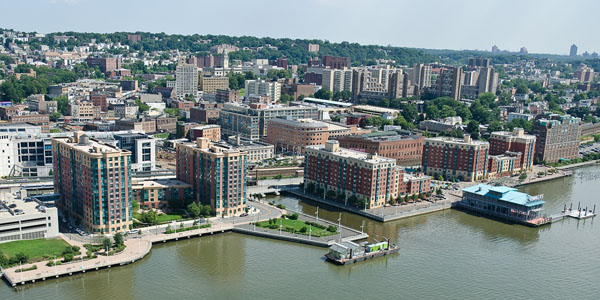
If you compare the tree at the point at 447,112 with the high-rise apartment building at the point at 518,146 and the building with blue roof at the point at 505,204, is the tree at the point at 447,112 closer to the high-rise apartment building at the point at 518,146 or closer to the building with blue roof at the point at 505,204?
the high-rise apartment building at the point at 518,146

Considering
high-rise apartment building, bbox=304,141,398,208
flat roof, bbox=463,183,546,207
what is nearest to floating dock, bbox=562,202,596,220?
flat roof, bbox=463,183,546,207

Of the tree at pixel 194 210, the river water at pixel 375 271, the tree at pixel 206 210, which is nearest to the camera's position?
the river water at pixel 375 271

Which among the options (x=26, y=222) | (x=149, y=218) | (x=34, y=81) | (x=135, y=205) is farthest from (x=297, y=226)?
(x=34, y=81)

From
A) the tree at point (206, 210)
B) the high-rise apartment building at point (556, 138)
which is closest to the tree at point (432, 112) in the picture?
the high-rise apartment building at point (556, 138)

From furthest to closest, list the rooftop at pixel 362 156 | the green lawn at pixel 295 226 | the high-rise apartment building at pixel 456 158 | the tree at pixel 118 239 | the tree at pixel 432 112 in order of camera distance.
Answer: the tree at pixel 432 112 < the high-rise apartment building at pixel 456 158 < the rooftop at pixel 362 156 < the green lawn at pixel 295 226 < the tree at pixel 118 239

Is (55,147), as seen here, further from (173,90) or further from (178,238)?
(173,90)

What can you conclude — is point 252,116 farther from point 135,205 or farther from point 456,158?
point 135,205
